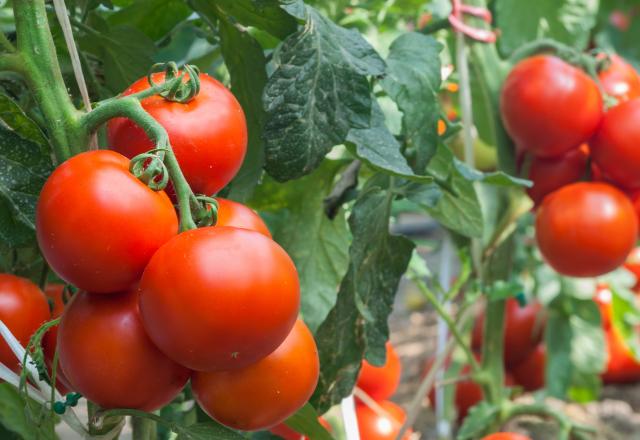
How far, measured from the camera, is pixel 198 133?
1.79 ft

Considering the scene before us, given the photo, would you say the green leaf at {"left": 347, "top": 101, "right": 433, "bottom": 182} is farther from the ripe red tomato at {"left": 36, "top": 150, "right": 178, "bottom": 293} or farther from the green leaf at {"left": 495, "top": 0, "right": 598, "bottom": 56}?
the green leaf at {"left": 495, "top": 0, "right": 598, "bottom": 56}

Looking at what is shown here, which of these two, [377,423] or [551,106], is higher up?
[551,106]

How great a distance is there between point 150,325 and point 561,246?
69cm

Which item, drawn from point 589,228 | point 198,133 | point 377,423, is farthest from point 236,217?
point 589,228

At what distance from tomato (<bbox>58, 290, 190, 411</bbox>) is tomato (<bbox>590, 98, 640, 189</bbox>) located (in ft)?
2.23

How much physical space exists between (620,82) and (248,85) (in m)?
0.63

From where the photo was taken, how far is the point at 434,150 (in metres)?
0.77

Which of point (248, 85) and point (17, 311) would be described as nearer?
point (17, 311)

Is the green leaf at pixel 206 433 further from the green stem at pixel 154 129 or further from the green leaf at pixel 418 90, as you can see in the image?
the green leaf at pixel 418 90

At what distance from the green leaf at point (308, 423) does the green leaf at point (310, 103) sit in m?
0.18

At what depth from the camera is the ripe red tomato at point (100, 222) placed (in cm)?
48

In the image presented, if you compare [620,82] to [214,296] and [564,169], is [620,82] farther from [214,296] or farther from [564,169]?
[214,296]

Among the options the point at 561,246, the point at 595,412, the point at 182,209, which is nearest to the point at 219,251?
the point at 182,209

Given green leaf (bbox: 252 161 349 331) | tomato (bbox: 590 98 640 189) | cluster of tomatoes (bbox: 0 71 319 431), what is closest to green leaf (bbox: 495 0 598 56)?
tomato (bbox: 590 98 640 189)
